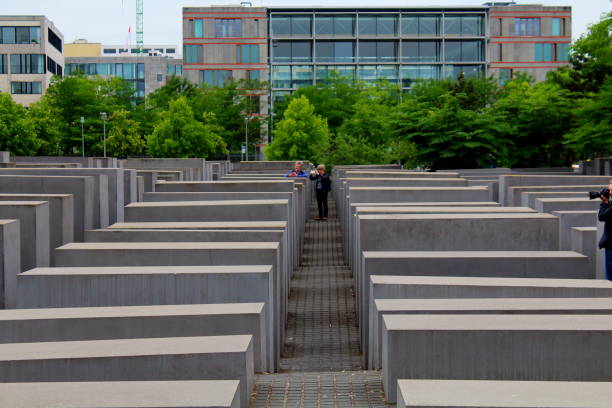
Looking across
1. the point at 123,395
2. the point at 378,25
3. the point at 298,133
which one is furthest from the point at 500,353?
the point at 378,25

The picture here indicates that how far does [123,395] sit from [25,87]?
9721 cm

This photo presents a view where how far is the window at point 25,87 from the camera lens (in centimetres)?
9681

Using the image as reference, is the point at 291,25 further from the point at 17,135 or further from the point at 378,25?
the point at 17,135

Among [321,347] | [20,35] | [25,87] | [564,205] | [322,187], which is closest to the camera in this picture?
[321,347]

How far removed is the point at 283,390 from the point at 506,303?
6.88ft

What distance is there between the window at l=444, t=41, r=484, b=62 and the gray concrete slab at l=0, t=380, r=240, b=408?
97.2m

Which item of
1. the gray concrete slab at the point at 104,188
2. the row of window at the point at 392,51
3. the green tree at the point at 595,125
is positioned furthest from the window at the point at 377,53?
the gray concrete slab at the point at 104,188

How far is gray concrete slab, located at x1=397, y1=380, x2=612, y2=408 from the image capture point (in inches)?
190

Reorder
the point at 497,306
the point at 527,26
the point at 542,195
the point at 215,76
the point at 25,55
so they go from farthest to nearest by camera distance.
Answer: the point at 215,76, the point at 527,26, the point at 25,55, the point at 542,195, the point at 497,306

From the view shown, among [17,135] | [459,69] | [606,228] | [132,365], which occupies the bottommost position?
[132,365]

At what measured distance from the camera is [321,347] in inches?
438

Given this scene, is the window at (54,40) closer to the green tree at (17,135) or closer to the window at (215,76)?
the window at (215,76)

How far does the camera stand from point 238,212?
1548 centimetres

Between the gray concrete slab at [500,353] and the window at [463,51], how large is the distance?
95.6 meters
